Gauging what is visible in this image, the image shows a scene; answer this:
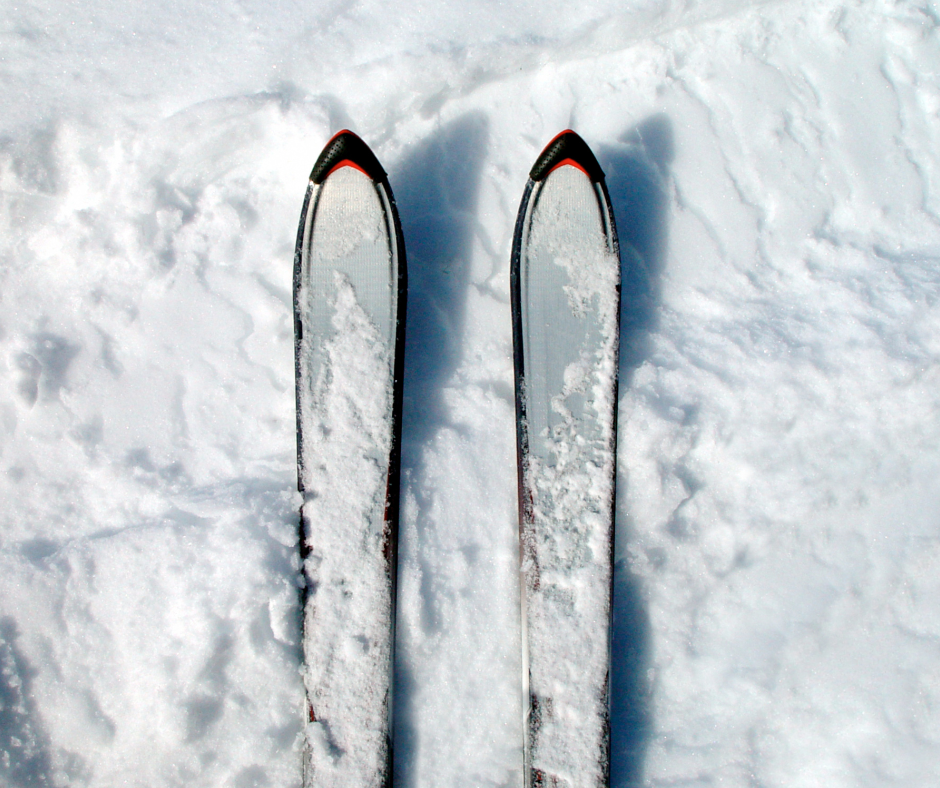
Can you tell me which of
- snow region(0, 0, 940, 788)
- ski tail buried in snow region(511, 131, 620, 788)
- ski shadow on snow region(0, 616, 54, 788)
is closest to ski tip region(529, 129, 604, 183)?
ski tail buried in snow region(511, 131, 620, 788)

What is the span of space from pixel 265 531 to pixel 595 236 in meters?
1.32

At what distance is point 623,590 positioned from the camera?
169 centimetres

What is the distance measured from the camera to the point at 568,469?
1.64 m

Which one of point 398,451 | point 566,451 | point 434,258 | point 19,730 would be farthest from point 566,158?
point 19,730

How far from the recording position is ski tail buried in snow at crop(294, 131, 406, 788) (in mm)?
1521

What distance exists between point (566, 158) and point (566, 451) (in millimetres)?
897

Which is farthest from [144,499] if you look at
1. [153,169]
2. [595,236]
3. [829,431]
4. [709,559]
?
[829,431]

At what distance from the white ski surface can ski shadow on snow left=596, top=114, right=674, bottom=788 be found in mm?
677

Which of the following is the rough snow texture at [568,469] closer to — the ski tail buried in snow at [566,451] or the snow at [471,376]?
the ski tail buried in snow at [566,451]

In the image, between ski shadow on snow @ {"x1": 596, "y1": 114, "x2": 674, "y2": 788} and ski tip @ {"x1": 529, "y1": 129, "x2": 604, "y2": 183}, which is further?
ski tip @ {"x1": 529, "y1": 129, "x2": 604, "y2": 183}

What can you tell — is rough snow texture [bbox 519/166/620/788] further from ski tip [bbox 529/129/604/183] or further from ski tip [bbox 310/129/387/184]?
ski tip [bbox 310/129/387/184]

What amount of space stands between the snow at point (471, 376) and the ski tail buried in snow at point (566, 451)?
0.39 ft

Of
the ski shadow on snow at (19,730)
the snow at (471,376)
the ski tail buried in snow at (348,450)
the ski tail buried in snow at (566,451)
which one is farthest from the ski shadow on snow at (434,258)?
the ski shadow on snow at (19,730)

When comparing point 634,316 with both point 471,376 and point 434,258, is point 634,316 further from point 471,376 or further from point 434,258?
point 434,258
